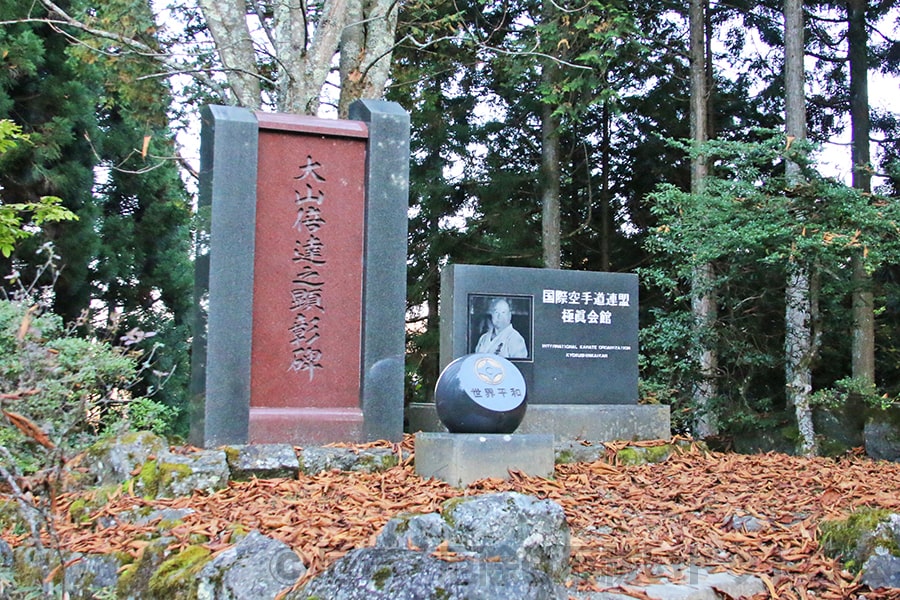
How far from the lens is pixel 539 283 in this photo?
27.4ft

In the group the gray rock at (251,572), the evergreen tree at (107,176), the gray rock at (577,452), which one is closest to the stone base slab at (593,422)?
the gray rock at (577,452)

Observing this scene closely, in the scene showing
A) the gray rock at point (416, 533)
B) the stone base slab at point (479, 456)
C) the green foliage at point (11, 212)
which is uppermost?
the green foliage at point (11, 212)

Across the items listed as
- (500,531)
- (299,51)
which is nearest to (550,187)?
(299,51)

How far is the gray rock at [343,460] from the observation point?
6152 millimetres

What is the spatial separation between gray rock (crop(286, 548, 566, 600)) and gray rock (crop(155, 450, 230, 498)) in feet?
9.02

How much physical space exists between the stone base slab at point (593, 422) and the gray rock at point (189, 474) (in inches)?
93.9

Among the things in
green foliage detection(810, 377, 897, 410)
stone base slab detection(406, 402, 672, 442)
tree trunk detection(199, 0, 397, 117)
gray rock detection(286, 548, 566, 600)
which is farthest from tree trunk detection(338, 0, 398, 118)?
gray rock detection(286, 548, 566, 600)

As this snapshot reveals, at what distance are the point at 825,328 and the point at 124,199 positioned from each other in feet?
35.6

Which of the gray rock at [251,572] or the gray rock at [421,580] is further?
the gray rock at [251,572]

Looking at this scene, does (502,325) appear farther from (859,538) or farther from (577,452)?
(859,538)

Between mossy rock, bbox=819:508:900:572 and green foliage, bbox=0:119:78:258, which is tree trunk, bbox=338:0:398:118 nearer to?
green foliage, bbox=0:119:78:258

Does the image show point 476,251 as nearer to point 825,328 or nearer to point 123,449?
point 825,328

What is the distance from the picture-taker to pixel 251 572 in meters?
3.43

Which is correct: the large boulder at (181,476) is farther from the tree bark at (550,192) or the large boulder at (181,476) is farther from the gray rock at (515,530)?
the tree bark at (550,192)
